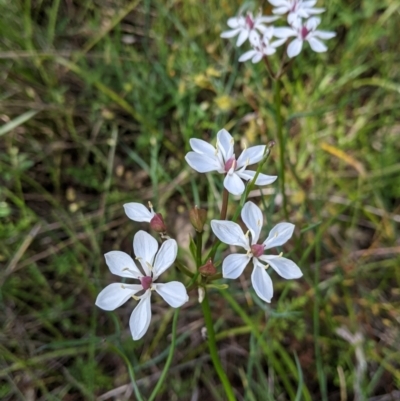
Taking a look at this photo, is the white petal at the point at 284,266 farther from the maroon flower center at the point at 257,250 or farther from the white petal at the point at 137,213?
the white petal at the point at 137,213

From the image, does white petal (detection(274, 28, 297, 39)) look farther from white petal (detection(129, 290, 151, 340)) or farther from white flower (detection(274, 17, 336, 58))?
white petal (detection(129, 290, 151, 340))

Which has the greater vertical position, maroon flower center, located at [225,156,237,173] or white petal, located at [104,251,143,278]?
maroon flower center, located at [225,156,237,173]

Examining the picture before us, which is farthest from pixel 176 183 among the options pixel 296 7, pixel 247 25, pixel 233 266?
pixel 233 266

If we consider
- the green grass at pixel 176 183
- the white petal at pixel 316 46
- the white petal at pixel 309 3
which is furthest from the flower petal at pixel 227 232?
the white petal at pixel 309 3

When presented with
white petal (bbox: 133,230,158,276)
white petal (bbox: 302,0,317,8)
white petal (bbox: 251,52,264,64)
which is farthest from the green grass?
white petal (bbox: 133,230,158,276)

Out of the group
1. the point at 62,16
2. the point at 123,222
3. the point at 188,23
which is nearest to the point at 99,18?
the point at 62,16

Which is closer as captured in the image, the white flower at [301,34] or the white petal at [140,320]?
the white petal at [140,320]
